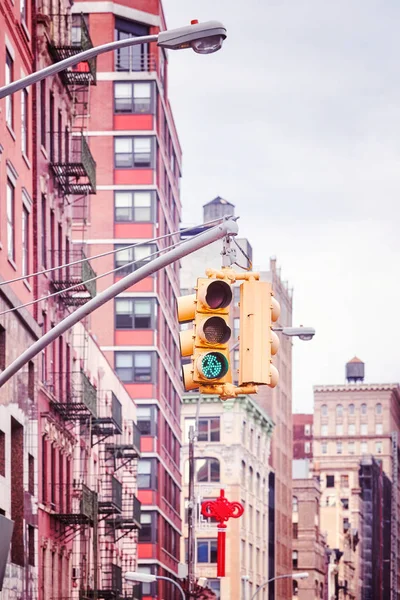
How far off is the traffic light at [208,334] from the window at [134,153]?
80.6 m

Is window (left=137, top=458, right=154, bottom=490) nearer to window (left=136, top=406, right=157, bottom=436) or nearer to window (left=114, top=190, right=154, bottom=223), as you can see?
window (left=136, top=406, right=157, bottom=436)

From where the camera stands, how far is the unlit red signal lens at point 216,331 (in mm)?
17281

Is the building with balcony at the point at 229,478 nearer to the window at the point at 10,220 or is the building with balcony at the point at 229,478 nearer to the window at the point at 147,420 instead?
the window at the point at 147,420

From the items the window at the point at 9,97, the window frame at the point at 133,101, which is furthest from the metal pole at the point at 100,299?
the window frame at the point at 133,101

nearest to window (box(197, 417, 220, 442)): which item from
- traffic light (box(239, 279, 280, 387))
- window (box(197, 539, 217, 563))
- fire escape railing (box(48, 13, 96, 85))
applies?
window (box(197, 539, 217, 563))

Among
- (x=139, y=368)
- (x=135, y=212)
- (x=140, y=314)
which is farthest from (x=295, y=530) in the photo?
(x=135, y=212)

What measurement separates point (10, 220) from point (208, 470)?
9069 cm

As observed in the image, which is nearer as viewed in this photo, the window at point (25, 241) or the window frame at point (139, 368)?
the window at point (25, 241)

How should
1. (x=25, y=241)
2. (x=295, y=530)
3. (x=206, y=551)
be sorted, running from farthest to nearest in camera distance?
1. (x=295, y=530)
2. (x=206, y=551)
3. (x=25, y=241)

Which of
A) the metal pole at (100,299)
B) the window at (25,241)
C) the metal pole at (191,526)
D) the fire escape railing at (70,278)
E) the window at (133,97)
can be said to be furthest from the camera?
the window at (133,97)

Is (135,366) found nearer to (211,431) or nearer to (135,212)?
(135,212)

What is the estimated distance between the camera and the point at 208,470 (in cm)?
13125

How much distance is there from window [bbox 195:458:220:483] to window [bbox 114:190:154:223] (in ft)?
122

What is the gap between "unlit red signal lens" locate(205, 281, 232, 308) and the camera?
1734cm
